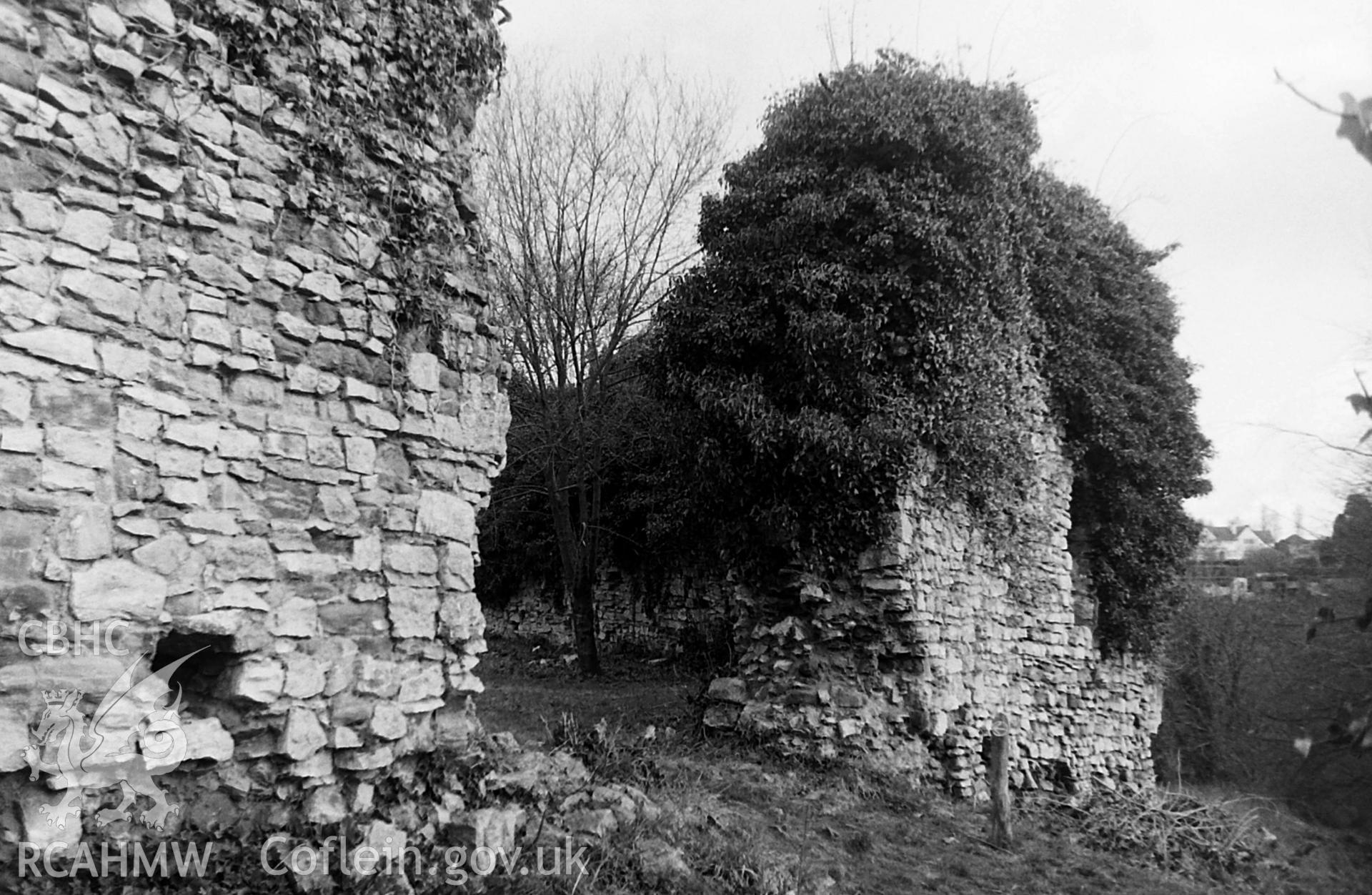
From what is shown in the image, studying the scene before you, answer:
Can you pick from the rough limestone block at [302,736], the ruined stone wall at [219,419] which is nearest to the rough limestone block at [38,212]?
the ruined stone wall at [219,419]

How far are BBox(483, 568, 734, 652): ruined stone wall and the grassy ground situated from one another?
408 centimetres

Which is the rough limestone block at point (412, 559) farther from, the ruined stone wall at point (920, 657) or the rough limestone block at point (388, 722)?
the ruined stone wall at point (920, 657)

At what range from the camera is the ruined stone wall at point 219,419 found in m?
3.14

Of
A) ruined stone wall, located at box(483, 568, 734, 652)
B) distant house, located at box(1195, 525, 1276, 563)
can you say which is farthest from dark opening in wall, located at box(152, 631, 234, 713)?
distant house, located at box(1195, 525, 1276, 563)

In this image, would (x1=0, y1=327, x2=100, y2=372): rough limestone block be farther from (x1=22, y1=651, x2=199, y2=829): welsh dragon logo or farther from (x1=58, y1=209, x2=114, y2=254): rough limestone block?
(x1=22, y1=651, x2=199, y2=829): welsh dragon logo

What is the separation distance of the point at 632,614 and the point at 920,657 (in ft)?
24.7

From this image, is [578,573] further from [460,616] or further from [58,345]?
[58,345]

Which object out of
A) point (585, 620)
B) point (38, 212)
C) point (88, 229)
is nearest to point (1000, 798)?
point (88, 229)

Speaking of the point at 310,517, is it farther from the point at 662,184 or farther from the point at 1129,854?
the point at 662,184

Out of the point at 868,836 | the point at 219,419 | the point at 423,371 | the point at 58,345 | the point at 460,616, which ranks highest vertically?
the point at 423,371

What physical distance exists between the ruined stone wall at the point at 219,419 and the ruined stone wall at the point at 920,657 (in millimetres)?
4226

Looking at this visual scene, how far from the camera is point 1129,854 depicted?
729 centimetres

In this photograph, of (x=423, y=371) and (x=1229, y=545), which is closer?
(x=423, y=371)

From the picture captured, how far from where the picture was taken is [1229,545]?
29.4 metres
